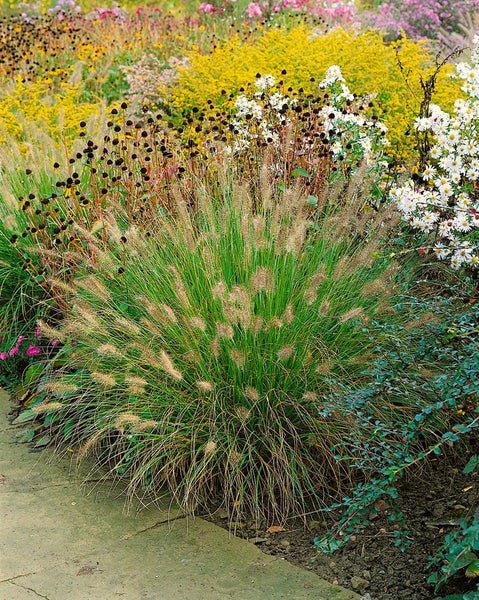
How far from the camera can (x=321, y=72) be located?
24.8 ft

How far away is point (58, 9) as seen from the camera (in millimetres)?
13477

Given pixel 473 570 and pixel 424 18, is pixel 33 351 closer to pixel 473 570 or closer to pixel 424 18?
pixel 473 570

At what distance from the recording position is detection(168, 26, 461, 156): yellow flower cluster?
289 inches

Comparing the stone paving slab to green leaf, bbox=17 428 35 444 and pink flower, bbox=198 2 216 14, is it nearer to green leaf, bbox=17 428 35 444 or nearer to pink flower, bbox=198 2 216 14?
green leaf, bbox=17 428 35 444

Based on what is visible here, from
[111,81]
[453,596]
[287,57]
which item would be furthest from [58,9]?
[453,596]

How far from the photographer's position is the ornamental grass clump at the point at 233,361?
331 centimetres

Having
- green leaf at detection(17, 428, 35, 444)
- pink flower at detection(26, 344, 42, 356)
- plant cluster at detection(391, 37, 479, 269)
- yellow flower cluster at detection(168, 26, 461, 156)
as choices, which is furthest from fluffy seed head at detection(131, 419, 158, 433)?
yellow flower cluster at detection(168, 26, 461, 156)

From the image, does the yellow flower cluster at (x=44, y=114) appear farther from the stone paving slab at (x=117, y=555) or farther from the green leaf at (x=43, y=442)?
the stone paving slab at (x=117, y=555)

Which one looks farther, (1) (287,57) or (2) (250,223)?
(1) (287,57)

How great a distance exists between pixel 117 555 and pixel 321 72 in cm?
542

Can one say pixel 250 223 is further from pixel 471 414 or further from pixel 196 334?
pixel 471 414

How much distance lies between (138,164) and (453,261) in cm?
215

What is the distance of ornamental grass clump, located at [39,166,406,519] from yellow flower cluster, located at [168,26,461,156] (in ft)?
12.0

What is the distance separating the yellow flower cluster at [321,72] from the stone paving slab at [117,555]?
4451 millimetres
